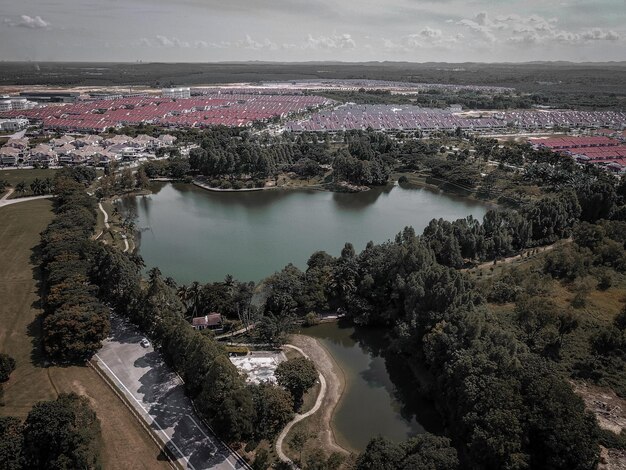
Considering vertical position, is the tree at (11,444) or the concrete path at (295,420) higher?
the tree at (11,444)

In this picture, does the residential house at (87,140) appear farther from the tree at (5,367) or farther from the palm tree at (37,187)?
the tree at (5,367)

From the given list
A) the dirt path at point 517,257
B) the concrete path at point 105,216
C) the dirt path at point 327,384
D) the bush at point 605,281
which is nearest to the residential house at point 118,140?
the concrete path at point 105,216

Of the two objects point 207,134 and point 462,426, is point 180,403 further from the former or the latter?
point 207,134

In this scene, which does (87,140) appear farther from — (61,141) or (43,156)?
(43,156)

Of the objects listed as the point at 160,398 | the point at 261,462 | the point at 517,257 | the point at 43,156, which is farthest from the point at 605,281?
the point at 43,156

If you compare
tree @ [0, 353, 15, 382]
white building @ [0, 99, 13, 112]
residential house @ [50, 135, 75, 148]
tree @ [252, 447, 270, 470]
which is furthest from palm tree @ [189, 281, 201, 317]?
white building @ [0, 99, 13, 112]
